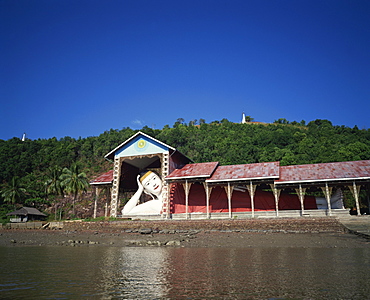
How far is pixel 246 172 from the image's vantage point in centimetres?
2542

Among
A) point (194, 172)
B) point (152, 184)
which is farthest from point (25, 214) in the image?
point (194, 172)

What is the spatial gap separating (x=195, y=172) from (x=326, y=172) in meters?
11.1

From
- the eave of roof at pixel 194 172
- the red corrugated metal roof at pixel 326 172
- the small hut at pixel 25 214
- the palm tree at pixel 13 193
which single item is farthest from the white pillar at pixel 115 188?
the palm tree at pixel 13 193

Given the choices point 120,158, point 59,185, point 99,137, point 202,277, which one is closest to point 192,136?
point 99,137

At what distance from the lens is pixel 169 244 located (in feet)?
50.6

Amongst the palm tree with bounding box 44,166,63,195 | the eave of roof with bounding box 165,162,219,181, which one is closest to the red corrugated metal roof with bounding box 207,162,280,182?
the eave of roof with bounding box 165,162,219,181

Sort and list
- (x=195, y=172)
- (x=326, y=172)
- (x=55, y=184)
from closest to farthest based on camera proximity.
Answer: (x=326, y=172) < (x=195, y=172) < (x=55, y=184)

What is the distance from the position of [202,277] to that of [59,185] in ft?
142

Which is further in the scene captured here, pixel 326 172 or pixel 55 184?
pixel 55 184

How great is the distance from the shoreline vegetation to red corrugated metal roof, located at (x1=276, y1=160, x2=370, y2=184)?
399 cm

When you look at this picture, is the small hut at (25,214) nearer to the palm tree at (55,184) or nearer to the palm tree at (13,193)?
the palm tree at (13,193)

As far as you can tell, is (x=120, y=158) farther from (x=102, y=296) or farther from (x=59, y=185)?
(x=102, y=296)

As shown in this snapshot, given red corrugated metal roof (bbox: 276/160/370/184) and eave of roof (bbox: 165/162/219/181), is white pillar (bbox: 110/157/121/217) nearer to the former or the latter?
eave of roof (bbox: 165/162/219/181)

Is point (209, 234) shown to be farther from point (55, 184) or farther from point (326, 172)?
point (55, 184)
